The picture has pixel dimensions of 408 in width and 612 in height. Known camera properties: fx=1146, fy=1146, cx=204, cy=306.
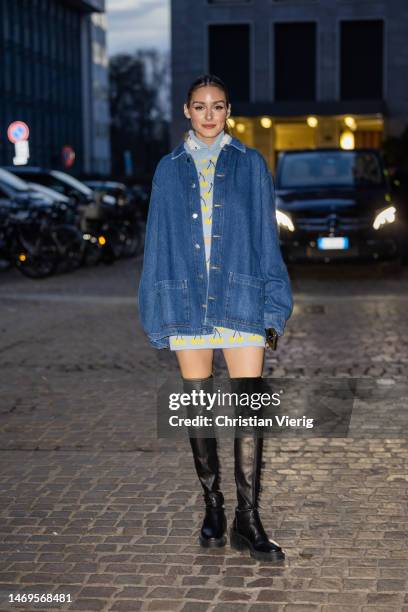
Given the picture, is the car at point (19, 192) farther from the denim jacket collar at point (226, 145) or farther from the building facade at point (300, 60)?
the building facade at point (300, 60)

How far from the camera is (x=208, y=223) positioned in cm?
451

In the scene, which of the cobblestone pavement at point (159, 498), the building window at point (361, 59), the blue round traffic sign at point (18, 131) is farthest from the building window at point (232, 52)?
the cobblestone pavement at point (159, 498)

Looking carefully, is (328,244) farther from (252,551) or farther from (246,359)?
(252,551)

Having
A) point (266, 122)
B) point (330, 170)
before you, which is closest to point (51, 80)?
point (266, 122)

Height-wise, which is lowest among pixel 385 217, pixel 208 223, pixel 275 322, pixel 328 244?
pixel 328 244

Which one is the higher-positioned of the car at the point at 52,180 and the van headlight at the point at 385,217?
the car at the point at 52,180

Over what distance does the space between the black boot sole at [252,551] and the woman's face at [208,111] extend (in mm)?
1608

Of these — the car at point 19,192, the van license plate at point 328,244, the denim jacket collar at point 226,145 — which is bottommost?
the van license plate at point 328,244

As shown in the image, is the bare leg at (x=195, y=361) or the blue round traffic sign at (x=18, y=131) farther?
the blue round traffic sign at (x=18, y=131)

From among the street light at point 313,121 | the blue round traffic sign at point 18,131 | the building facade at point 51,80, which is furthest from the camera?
the building facade at point 51,80

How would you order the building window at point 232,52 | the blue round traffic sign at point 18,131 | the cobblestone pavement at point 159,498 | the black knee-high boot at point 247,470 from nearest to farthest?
1. the cobblestone pavement at point 159,498
2. the black knee-high boot at point 247,470
3. the blue round traffic sign at point 18,131
4. the building window at point 232,52

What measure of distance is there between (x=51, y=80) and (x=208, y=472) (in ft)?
211

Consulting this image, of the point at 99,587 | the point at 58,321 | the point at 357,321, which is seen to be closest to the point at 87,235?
the point at 58,321

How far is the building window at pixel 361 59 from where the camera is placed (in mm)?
46250
